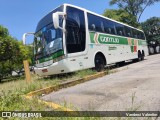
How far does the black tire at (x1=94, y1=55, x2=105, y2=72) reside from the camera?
13.3 m

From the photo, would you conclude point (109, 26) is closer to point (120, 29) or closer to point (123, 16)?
point (120, 29)

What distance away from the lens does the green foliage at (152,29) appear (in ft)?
155

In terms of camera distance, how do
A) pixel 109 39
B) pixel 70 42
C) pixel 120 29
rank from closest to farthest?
1. pixel 70 42
2. pixel 109 39
3. pixel 120 29

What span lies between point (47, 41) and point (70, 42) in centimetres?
116

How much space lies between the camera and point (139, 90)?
661 cm

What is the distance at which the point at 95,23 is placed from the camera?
1414cm

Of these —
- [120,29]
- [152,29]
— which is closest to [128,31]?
[120,29]

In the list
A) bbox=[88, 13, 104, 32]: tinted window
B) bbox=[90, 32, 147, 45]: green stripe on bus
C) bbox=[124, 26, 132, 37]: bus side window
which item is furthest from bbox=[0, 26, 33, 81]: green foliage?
bbox=[88, 13, 104, 32]: tinted window

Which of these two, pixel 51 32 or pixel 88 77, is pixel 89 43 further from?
pixel 88 77

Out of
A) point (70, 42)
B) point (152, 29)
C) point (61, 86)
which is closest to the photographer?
point (61, 86)

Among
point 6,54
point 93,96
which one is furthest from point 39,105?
point 6,54

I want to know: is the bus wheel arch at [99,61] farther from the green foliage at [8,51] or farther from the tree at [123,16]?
the tree at [123,16]

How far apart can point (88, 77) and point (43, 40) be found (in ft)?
10.2

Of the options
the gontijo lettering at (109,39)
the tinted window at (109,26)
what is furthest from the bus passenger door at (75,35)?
the tinted window at (109,26)
